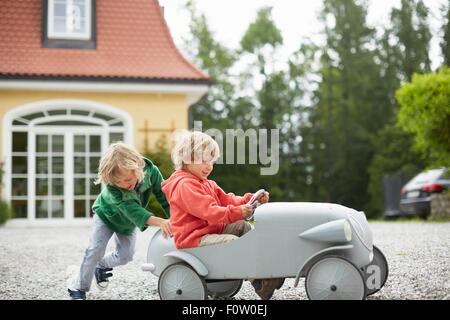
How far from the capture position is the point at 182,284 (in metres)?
3.08

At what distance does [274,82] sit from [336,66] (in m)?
2.31

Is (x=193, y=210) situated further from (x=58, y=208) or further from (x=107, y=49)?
(x=107, y=49)

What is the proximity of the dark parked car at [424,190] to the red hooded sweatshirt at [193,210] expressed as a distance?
8.56 meters

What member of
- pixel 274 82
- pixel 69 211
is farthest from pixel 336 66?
pixel 69 211

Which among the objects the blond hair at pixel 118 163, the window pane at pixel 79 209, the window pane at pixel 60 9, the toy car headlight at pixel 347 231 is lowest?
the window pane at pixel 79 209

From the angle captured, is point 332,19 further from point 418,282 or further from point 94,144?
point 418,282

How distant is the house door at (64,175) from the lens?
10.8 metres

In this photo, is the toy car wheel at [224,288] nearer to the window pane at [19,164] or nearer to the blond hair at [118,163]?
the blond hair at [118,163]

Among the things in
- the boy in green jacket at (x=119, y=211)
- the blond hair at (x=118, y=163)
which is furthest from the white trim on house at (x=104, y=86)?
the blond hair at (x=118, y=163)

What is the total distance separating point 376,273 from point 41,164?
8433 mm

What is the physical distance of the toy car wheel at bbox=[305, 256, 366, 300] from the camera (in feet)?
9.40

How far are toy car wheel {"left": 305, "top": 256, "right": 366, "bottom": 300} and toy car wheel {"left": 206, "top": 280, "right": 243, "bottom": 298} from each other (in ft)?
2.25

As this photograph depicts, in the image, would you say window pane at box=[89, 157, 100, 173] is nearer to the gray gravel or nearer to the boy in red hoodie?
the gray gravel

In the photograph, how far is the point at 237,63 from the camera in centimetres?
1966
